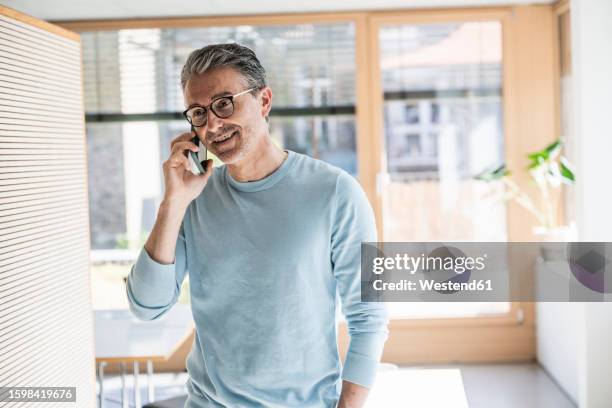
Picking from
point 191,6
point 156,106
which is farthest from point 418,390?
point 156,106

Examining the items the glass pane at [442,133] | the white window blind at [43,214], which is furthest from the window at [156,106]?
the white window blind at [43,214]

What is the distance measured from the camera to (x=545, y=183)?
498 centimetres

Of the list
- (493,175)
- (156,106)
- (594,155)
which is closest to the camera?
(594,155)

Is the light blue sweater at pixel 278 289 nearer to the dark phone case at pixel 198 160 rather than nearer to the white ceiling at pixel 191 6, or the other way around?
the dark phone case at pixel 198 160

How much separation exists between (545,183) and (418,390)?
2.81 meters

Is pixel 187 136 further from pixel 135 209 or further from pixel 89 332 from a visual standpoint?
pixel 135 209

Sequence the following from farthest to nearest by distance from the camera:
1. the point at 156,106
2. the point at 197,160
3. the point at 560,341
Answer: the point at 156,106 < the point at 560,341 < the point at 197,160

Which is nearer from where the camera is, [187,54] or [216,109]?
[216,109]

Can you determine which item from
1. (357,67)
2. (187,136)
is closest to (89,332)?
(187,136)

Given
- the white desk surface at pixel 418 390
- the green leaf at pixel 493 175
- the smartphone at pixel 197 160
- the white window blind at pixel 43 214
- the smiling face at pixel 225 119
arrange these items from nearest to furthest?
the smiling face at pixel 225 119 → the smartphone at pixel 197 160 → the white window blind at pixel 43 214 → the white desk surface at pixel 418 390 → the green leaf at pixel 493 175

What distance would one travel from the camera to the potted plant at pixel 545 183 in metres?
4.62

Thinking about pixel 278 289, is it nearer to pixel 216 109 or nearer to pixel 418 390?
pixel 216 109

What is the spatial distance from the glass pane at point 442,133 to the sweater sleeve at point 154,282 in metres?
3.99

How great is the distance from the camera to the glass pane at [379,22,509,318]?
5340mm
